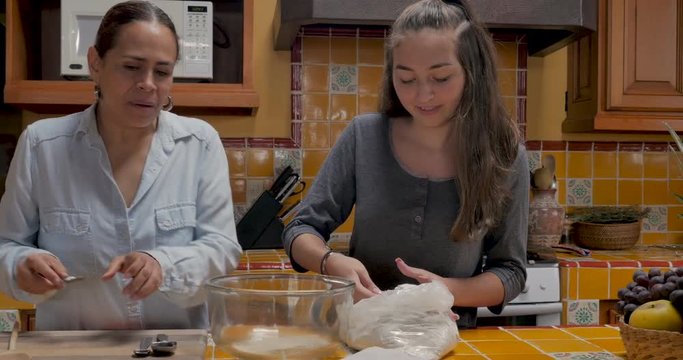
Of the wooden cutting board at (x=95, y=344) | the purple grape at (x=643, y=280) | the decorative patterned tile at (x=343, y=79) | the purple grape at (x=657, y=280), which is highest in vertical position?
the decorative patterned tile at (x=343, y=79)

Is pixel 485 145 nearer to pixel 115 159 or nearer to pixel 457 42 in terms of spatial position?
pixel 457 42

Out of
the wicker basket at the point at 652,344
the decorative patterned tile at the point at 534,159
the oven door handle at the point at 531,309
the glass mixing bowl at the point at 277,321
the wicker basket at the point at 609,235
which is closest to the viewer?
the glass mixing bowl at the point at 277,321

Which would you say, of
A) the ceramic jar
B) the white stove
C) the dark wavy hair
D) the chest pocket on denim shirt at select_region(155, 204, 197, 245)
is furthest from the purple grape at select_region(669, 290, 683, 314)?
the ceramic jar

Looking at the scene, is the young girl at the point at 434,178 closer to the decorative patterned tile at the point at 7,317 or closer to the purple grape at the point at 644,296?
the purple grape at the point at 644,296

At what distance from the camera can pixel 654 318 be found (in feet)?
3.58

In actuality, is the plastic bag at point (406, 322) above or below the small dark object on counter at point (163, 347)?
above

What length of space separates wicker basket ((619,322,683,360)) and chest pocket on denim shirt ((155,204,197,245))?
0.82 meters

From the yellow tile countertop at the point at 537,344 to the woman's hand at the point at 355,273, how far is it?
118 millimetres

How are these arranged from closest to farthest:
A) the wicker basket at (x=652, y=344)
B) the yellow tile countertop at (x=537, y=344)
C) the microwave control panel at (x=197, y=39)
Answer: the wicker basket at (x=652, y=344) < the yellow tile countertop at (x=537, y=344) < the microwave control panel at (x=197, y=39)

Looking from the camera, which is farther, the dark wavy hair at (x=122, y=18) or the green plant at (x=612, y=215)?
the green plant at (x=612, y=215)

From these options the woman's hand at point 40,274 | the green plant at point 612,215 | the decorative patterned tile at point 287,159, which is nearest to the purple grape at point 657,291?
the woman's hand at point 40,274

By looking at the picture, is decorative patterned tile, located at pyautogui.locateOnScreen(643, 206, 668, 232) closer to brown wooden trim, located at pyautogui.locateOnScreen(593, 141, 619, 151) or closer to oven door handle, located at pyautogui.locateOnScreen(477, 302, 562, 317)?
brown wooden trim, located at pyautogui.locateOnScreen(593, 141, 619, 151)

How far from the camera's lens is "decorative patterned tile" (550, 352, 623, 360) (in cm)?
116

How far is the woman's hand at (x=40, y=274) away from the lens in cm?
125
